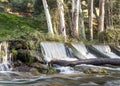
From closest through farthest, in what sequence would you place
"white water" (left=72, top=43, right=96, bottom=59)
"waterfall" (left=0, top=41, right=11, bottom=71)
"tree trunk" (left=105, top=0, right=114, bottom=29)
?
"waterfall" (left=0, top=41, right=11, bottom=71), "white water" (left=72, top=43, right=96, bottom=59), "tree trunk" (left=105, top=0, right=114, bottom=29)

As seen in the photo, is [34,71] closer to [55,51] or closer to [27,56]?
[27,56]

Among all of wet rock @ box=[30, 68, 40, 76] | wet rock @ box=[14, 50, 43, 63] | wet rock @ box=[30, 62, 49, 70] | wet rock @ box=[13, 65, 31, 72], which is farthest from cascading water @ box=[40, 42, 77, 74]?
wet rock @ box=[30, 68, 40, 76]

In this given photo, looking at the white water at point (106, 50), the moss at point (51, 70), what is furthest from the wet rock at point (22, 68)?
the white water at point (106, 50)

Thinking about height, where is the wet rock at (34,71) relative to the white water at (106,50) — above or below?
above

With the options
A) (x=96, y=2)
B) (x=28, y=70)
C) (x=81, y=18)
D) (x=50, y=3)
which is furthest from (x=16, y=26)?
(x=28, y=70)

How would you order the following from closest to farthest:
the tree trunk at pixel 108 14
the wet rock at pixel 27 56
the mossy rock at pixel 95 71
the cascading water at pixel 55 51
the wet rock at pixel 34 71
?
the wet rock at pixel 34 71 → the mossy rock at pixel 95 71 → the wet rock at pixel 27 56 → the cascading water at pixel 55 51 → the tree trunk at pixel 108 14

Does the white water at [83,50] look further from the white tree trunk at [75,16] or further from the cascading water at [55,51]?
the white tree trunk at [75,16]

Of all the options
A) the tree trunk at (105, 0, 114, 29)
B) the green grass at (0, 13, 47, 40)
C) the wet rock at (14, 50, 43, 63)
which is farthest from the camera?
the tree trunk at (105, 0, 114, 29)

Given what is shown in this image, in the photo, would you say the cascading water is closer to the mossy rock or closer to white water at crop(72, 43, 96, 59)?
white water at crop(72, 43, 96, 59)

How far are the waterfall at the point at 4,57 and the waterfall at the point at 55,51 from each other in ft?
8.84

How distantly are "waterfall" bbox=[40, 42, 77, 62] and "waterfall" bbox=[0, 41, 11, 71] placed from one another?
8.84 feet

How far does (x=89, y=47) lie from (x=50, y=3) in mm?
8873

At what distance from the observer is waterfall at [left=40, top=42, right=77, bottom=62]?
2156 centimetres

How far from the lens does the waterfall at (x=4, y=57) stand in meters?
17.8
